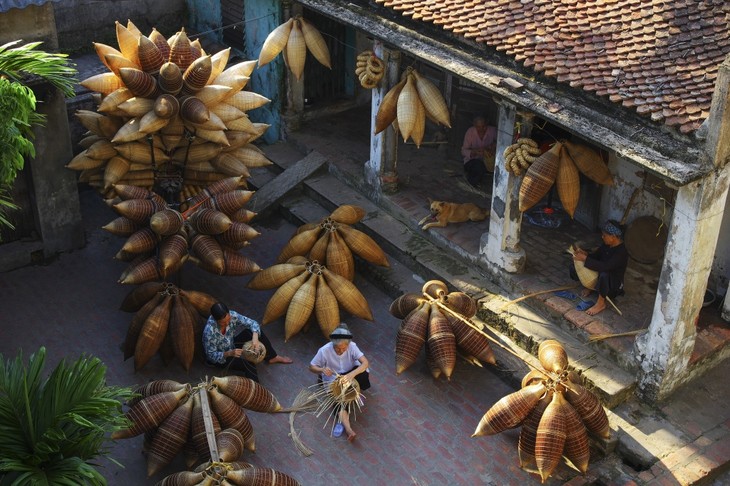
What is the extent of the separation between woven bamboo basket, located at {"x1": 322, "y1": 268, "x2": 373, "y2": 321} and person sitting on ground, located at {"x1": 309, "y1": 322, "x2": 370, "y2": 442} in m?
1.13

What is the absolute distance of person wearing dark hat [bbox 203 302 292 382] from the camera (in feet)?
34.3

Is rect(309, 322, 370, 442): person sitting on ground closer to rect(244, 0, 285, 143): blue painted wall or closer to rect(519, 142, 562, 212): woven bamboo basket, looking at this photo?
rect(519, 142, 562, 212): woven bamboo basket

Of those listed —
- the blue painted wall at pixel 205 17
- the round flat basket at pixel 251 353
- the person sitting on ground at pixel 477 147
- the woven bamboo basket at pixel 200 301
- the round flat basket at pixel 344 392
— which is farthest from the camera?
the blue painted wall at pixel 205 17

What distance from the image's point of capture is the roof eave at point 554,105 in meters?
9.09

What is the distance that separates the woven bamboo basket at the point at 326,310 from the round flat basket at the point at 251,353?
91cm

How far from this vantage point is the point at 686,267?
31.4 feet

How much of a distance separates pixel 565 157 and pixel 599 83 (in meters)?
1.04

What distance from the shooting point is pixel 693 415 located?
10.2m

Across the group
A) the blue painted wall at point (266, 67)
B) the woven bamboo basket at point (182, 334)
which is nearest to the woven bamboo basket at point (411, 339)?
the woven bamboo basket at point (182, 334)

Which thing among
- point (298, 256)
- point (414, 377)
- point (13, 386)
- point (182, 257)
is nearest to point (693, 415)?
point (414, 377)

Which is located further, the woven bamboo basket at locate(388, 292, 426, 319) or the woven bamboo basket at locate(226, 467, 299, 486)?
the woven bamboo basket at locate(388, 292, 426, 319)

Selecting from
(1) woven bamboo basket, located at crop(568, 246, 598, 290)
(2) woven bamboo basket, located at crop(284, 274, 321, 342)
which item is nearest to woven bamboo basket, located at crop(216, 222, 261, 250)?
(2) woven bamboo basket, located at crop(284, 274, 321, 342)

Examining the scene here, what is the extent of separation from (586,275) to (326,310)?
295 centimetres

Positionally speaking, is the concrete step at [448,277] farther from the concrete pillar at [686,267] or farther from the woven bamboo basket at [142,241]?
the woven bamboo basket at [142,241]
